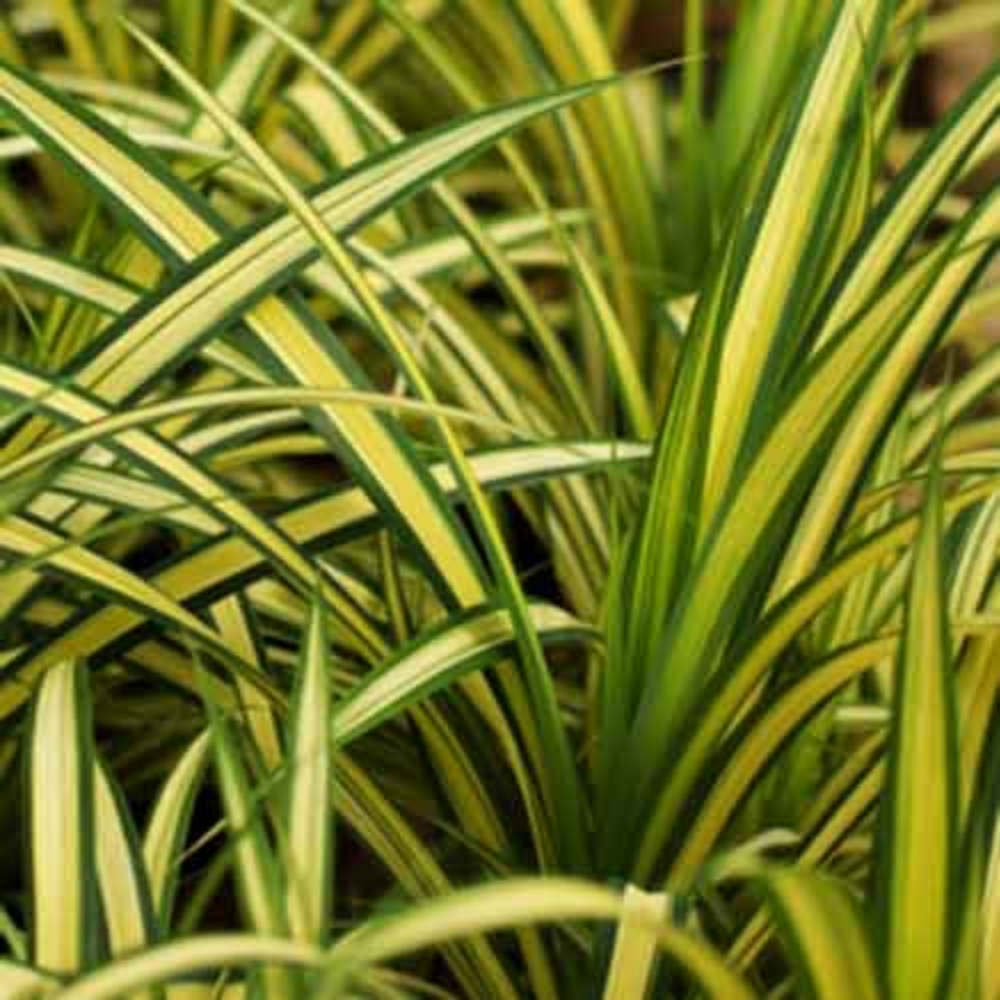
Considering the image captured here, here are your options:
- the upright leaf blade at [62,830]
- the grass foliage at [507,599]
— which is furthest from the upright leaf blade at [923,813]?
the upright leaf blade at [62,830]

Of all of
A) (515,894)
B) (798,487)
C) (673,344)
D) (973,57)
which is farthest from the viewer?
(973,57)

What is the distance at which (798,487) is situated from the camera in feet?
2.93

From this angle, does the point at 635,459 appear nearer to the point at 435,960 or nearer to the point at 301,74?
the point at 435,960

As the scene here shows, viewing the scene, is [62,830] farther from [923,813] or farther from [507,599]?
[923,813]

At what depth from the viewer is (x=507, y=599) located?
891 mm

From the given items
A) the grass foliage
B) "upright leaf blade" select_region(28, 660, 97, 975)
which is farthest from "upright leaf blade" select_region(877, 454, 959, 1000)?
"upright leaf blade" select_region(28, 660, 97, 975)

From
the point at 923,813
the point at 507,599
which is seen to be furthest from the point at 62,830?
the point at 923,813

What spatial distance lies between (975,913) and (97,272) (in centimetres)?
55

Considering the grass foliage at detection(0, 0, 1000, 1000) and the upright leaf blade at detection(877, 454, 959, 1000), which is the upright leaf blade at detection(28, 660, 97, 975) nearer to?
the grass foliage at detection(0, 0, 1000, 1000)

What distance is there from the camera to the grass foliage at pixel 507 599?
2.56 feet

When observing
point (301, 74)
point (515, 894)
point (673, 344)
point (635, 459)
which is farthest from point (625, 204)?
point (515, 894)

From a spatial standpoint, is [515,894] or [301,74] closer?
[515,894]

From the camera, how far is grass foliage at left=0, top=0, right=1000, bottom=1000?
0.78m

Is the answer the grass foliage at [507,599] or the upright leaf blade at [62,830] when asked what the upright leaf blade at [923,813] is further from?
the upright leaf blade at [62,830]
